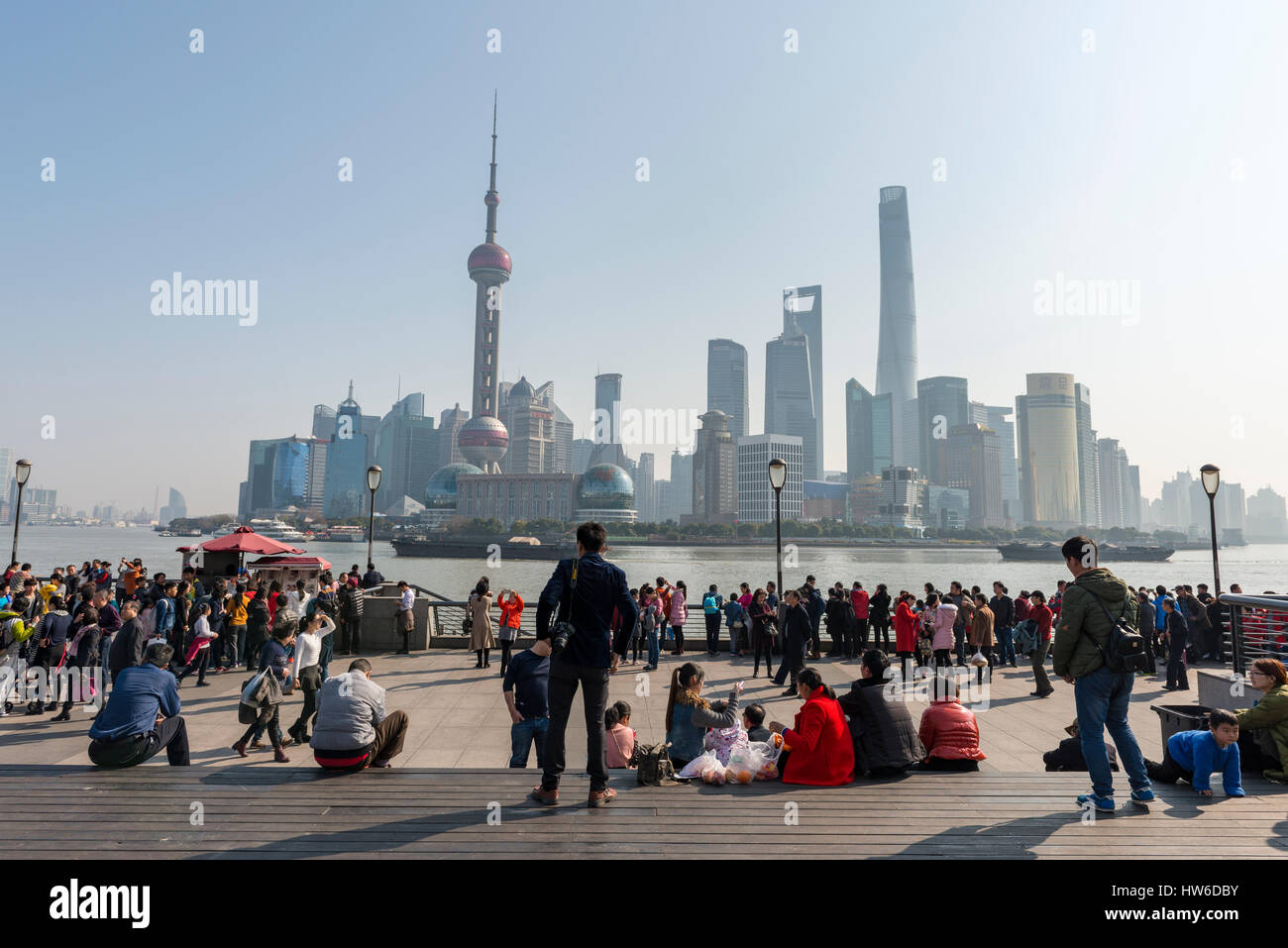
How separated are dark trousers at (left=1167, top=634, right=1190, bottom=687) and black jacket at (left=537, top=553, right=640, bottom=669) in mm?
12934

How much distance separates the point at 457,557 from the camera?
11419 centimetres

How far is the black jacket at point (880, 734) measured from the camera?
5.72 metres

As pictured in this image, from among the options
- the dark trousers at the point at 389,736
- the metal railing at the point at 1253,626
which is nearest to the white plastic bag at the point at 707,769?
the dark trousers at the point at 389,736

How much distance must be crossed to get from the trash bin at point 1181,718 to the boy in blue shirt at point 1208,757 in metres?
0.52

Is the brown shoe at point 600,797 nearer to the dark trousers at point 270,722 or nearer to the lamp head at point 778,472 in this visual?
the dark trousers at point 270,722

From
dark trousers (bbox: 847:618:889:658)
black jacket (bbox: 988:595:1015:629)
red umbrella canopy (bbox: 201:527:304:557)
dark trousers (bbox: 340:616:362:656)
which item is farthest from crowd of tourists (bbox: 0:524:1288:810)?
red umbrella canopy (bbox: 201:527:304:557)

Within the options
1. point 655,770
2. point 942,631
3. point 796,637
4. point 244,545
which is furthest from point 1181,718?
point 244,545

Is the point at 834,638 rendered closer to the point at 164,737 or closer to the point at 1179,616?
the point at 1179,616

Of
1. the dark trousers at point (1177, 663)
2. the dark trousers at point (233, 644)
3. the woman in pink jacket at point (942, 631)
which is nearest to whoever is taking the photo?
the dark trousers at point (1177, 663)

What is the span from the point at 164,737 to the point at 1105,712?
7.84 metres

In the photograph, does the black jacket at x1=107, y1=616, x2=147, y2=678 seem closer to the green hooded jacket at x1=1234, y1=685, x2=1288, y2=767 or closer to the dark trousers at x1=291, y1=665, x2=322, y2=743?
the dark trousers at x1=291, y1=665, x2=322, y2=743

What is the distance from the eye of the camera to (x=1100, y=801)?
16.4 ft

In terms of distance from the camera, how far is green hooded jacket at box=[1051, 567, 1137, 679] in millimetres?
4980

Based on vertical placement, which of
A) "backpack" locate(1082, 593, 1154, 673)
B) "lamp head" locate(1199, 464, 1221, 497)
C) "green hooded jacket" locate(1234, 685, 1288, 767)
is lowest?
"green hooded jacket" locate(1234, 685, 1288, 767)
